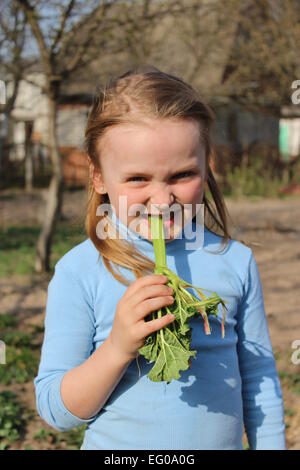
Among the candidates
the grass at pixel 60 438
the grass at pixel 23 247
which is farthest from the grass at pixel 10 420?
the grass at pixel 23 247

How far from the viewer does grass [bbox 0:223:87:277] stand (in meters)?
7.22

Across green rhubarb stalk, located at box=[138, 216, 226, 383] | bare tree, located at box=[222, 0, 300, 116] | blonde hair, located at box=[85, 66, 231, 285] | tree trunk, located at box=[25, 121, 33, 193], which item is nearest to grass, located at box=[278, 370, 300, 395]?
blonde hair, located at box=[85, 66, 231, 285]

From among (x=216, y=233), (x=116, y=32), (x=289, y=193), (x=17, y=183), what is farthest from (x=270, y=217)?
(x=216, y=233)

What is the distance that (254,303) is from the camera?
1693 mm

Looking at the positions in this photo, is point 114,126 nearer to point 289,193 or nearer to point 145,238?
point 145,238

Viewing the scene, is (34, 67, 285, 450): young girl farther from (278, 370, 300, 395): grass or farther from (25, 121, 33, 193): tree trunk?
(25, 121, 33, 193): tree trunk

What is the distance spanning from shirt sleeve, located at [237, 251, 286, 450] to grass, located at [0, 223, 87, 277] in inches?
179

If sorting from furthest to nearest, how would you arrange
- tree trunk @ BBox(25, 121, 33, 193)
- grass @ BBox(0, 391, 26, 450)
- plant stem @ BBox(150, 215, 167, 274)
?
tree trunk @ BBox(25, 121, 33, 193) < grass @ BBox(0, 391, 26, 450) < plant stem @ BBox(150, 215, 167, 274)

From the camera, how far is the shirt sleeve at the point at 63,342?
1.51m

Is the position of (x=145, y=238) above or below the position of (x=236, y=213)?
above

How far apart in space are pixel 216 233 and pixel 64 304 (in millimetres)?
509

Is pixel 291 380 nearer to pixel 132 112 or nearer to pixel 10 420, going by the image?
pixel 10 420

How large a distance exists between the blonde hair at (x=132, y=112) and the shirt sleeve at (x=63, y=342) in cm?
12
